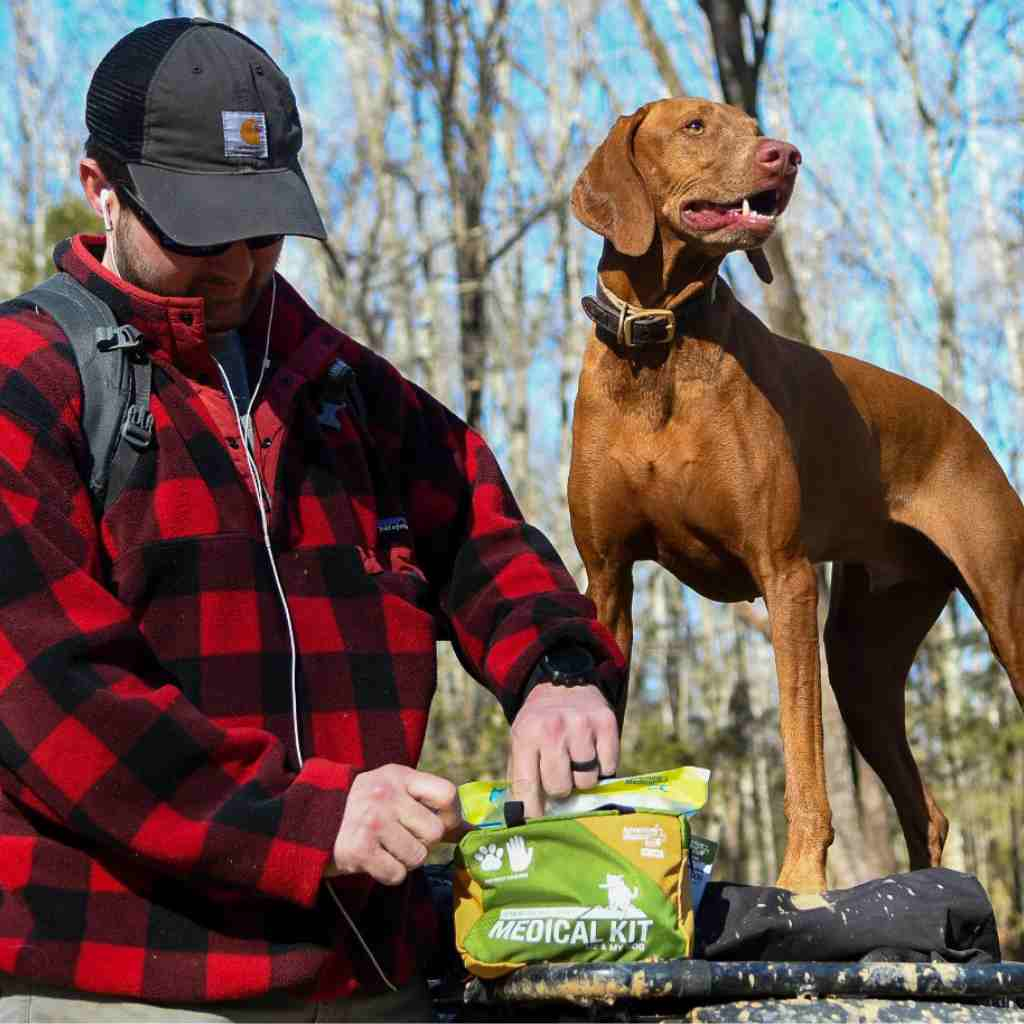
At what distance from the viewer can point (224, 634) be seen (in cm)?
238

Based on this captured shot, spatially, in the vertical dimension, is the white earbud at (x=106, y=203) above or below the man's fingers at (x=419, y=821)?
above

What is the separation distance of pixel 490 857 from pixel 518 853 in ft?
0.16

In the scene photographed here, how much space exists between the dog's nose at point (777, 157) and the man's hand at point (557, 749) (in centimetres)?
213

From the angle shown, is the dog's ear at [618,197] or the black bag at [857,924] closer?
the black bag at [857,924]

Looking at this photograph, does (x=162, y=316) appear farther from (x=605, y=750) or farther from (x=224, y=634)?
(x=605, y=750)

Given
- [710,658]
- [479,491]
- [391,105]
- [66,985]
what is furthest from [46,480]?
[710,658]

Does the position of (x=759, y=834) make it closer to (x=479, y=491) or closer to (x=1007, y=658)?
(x=1007, y=658)

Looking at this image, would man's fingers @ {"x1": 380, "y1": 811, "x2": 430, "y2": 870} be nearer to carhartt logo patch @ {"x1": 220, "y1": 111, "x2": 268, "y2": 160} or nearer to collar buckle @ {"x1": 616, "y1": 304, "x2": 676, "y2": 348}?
carhartt logo patch @ {"x1": 220, "y1": 111, "x2": 268, "y2": 160}

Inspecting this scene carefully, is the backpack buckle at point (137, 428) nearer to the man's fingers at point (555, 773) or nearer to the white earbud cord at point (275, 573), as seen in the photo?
the white earbud cord at point (275, 573)

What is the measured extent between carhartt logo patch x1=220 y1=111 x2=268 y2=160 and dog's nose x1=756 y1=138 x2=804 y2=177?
196 cm

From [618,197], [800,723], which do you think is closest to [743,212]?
[618,197]

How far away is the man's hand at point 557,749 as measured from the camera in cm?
239

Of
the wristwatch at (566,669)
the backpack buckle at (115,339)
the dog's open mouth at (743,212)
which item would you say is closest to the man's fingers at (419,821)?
the wristwatch at (566,669)

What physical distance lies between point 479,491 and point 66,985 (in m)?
1.22
